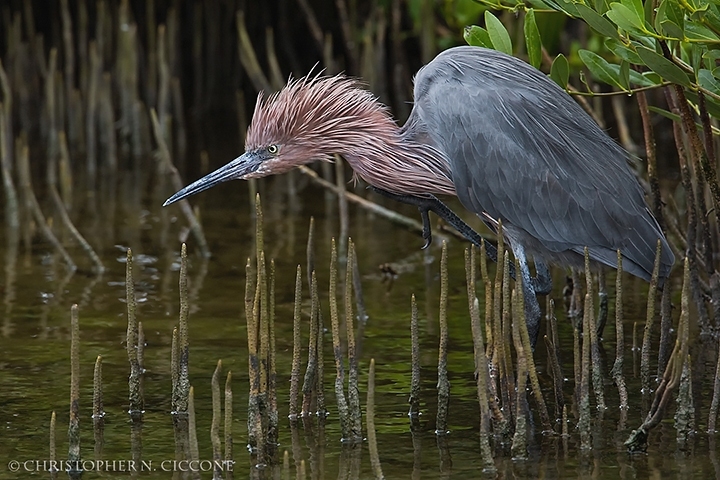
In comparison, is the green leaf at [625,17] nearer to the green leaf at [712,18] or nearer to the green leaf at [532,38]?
the green leaf at [712,18]

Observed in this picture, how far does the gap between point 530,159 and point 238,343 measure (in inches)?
63.6

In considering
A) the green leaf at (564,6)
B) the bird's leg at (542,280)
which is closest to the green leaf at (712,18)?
the green leaf at (564,6)

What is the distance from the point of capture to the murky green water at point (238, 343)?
3992 mm

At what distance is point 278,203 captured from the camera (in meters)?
8.30

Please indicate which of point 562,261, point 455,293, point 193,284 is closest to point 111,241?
point 193,284

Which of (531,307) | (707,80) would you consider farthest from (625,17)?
(531,307)

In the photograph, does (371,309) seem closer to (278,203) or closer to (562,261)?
(562,261)

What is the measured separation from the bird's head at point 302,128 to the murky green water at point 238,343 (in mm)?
862

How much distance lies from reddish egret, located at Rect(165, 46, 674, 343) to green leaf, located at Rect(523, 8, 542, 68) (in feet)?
0.36

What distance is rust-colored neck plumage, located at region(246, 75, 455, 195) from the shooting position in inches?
192

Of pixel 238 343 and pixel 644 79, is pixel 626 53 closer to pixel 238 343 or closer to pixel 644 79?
pixel 644 79

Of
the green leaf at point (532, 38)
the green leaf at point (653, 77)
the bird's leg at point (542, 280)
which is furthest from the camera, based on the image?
the bird's leg at point (542, 280)

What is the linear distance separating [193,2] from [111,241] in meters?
4.35

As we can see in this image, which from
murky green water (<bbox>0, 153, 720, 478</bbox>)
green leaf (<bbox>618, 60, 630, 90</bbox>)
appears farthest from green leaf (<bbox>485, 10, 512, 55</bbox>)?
murky green water (<bbox>0, 153, 720, 478</bbox>)
